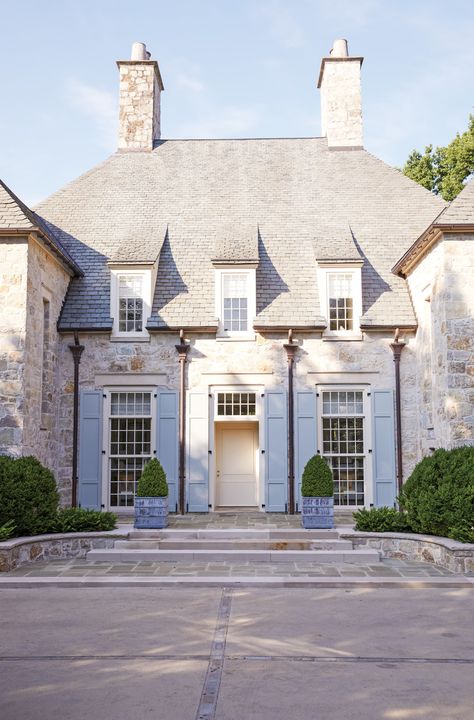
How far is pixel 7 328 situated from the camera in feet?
39.3

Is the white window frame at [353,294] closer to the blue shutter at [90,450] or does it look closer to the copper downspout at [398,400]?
the copper downspout at [398,400]

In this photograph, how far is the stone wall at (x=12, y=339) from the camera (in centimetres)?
1166

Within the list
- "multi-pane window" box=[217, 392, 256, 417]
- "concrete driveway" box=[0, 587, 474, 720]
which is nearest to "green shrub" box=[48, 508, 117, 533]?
"concrete driveway" box=[0, 587, 474, 720]

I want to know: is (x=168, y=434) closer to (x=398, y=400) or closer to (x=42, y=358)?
(x=42, y=358)

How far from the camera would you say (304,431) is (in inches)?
555

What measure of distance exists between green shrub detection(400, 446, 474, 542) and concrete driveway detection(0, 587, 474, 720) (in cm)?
162

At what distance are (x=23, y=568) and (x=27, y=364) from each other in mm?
3872

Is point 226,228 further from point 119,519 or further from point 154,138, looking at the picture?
point 119,519

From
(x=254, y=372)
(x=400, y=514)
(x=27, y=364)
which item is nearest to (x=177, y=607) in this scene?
(x=400, y=514)

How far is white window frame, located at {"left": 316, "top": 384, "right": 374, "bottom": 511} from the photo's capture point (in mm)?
14023

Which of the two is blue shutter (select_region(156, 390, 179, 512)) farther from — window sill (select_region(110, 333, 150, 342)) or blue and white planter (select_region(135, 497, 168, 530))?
blue and white planter (select_region(135, 497, 168, 530))

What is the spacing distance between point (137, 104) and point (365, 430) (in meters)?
11.4

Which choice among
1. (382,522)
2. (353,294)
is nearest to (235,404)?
(353,294)

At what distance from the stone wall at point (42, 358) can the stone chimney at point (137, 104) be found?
5827mm
